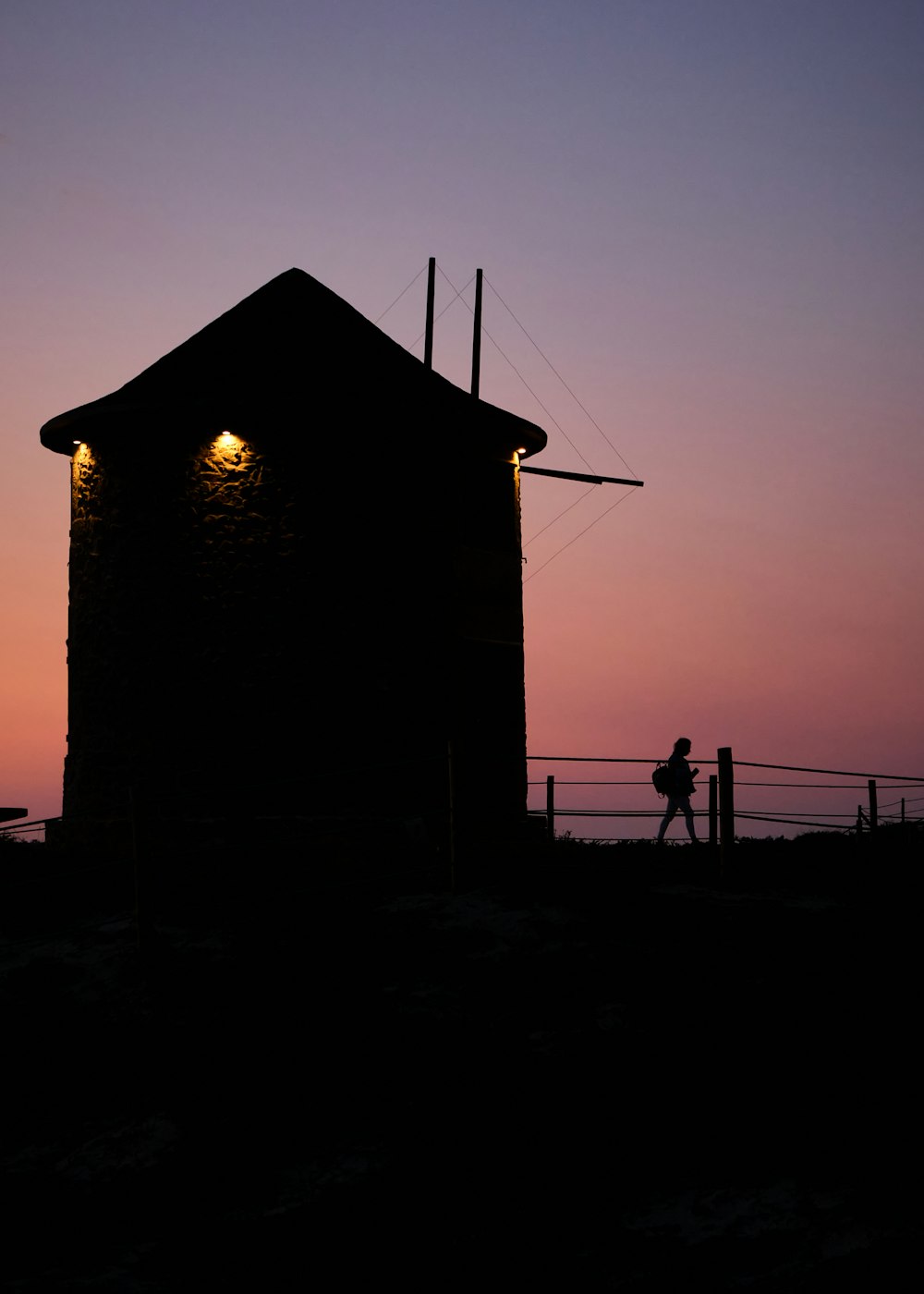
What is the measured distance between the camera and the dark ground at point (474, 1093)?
298 inches

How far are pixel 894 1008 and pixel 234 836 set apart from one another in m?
9.71

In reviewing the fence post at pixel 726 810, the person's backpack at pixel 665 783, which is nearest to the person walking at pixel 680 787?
the person's backpack at pixel 665 783

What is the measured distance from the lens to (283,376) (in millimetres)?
18359

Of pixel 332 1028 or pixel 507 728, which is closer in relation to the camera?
pixel 332 1028

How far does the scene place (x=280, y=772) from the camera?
695 inches

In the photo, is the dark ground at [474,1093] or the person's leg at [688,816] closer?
the dark ground at [474,1093]

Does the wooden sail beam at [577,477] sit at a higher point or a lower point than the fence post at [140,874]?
higher

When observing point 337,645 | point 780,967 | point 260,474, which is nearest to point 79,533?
point 260,474

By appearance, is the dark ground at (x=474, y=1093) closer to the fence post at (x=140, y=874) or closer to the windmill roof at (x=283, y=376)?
the fence post at (x=140, y=874)

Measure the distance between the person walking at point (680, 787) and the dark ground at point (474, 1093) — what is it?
5.21m

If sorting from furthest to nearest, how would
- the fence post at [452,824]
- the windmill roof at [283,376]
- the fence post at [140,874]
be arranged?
the windmill roof at [283,376]
the fence post at [452,824]
the fence post at [140,874]

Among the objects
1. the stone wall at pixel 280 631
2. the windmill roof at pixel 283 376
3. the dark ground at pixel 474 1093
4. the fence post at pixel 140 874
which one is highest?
the windmill roof at pixel 283 376

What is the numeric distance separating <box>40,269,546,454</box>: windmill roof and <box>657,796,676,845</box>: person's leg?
583cm

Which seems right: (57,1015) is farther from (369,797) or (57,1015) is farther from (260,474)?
(260,474)
